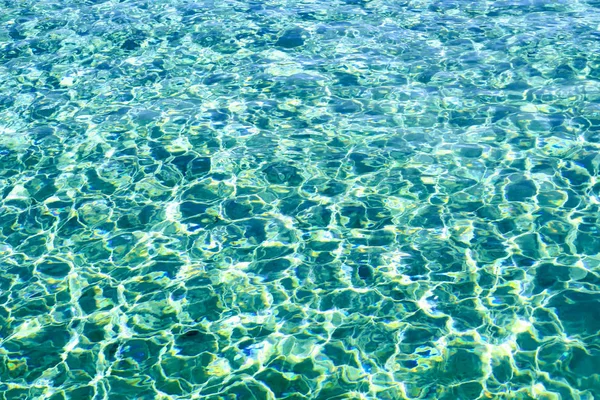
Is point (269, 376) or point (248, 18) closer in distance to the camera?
point (269, 376)

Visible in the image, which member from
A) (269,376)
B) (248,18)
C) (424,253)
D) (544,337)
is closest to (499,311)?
(544,337)

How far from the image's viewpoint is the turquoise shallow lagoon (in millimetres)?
4754

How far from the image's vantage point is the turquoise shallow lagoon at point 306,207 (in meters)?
4.75

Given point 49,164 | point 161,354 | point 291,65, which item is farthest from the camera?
point 291,65

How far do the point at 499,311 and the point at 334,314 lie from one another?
3.81 ft

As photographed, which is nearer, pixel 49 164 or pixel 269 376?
pixel 269 376

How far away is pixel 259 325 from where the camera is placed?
5.04 m

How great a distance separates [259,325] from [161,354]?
70cm

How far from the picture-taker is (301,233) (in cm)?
590

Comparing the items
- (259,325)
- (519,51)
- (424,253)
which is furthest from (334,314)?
(519,51)

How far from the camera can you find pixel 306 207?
6.19 meters

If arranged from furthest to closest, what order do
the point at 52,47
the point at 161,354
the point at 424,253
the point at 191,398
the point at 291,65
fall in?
1. the point at 52,47
2. the point at 291,65
3. the point at 424,253
4. the point at 161,354
5. the point at 191,398

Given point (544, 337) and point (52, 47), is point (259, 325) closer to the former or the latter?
point (544, 337)

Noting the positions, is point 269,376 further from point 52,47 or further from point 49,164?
point 52,47
